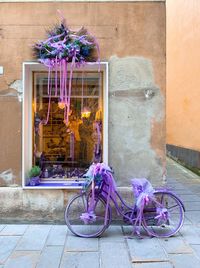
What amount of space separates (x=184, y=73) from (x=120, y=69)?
9.26 metres

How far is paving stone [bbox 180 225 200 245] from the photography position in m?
5.77

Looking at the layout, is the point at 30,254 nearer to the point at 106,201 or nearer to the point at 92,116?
the point at 106,201

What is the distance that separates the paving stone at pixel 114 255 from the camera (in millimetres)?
4863

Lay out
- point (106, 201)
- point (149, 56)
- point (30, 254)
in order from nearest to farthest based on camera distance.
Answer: point (30, 254)
point (106, 201)
point (149, 56)

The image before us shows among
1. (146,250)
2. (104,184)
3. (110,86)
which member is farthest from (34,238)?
(110,86)

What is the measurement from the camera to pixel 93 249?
5387 mm

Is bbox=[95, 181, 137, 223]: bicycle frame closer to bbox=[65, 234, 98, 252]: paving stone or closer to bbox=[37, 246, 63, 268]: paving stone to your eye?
bbox=[65, 234, 98, 252]: paving stone

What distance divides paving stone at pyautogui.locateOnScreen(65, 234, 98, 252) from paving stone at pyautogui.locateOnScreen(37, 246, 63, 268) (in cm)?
16

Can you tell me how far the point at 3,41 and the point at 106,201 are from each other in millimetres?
3088

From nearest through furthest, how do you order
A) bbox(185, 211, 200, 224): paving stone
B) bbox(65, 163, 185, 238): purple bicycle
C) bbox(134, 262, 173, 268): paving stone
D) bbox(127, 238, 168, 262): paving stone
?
bbox(134, 262, 173, 268): paving stone → bbox(127, 238, 168, 262): paving stone → bbox(65, 163, 185, 238): purple bicycle → bbox(185, 211, 200, 224): paving stone

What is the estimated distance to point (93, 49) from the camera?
6520 mm

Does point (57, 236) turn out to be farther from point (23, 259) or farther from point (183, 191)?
point (183, 191)

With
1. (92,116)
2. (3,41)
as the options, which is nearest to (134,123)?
(92,116)

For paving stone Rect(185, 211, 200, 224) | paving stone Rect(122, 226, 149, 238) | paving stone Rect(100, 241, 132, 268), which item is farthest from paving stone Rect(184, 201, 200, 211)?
paving stone Rect(100, 241, 132, 268)
